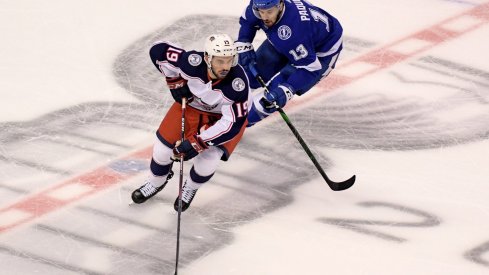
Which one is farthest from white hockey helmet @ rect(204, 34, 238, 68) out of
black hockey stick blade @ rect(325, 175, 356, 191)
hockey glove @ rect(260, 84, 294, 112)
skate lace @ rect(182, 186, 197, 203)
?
black hockey stick blade @ rect(325, 175, 356, 191)

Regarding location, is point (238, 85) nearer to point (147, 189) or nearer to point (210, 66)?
point (210, 66)

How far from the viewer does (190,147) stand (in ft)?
20.2

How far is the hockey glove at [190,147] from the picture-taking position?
6148 millimetres

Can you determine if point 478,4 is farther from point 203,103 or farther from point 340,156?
point 203,103

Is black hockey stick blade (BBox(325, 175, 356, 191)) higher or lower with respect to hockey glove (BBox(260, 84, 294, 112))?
lower

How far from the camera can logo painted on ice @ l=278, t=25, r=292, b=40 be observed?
6957 mm

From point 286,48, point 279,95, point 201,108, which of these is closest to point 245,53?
point 286,48

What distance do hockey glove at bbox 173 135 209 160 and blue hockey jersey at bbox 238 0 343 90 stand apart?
1.05 meters

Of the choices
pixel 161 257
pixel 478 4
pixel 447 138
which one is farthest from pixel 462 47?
pixel 161 257

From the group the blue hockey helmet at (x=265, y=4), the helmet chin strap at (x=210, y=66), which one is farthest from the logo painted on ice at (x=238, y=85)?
the blue hockey helmet at (x=265, y=4)

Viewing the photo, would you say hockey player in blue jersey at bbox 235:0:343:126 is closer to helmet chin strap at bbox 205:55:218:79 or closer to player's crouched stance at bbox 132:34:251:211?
Result: player's crouched stance at bbox 132:34:251:211

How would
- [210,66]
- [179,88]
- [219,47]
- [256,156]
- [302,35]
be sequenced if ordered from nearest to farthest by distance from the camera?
[219,47] → [210,66] → [179,88] → [302,35] → [256,156]

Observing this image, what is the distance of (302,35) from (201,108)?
0.89m

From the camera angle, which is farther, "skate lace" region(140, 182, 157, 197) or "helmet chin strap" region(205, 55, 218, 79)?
"skate lace" region(140, 182, 157, 197)
